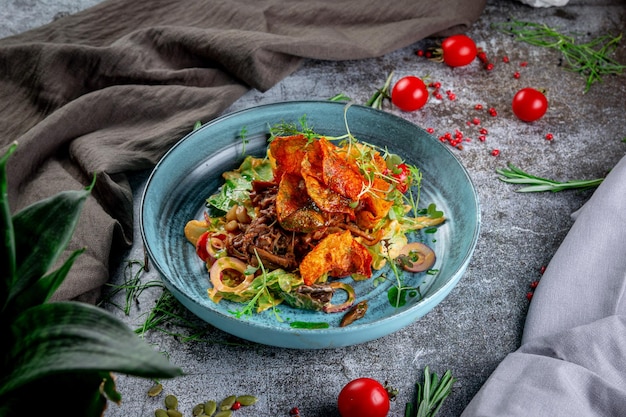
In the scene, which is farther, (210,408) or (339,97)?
(339,97)

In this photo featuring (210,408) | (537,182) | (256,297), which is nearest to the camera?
(210,408)

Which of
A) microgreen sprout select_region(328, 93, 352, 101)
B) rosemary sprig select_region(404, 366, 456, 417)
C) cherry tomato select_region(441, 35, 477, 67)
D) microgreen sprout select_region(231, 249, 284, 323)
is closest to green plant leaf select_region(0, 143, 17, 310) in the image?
microgreen sprout select_region(231, 249, 284, 323)

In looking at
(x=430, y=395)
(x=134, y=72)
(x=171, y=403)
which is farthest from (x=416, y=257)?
(x=134, y=72)

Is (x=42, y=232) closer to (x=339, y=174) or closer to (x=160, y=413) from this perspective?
(x=160, y=413)

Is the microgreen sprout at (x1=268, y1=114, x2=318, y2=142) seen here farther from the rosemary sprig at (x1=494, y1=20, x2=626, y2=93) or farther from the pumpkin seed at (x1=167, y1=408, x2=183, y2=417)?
the rosemary sprig at (x1=494, y1=20, x2=626, y2=93)

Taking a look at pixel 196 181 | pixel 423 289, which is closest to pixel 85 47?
pixel 196 181

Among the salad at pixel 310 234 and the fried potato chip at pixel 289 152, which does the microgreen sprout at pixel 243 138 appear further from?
the fried potato chip at pixel 289 152
